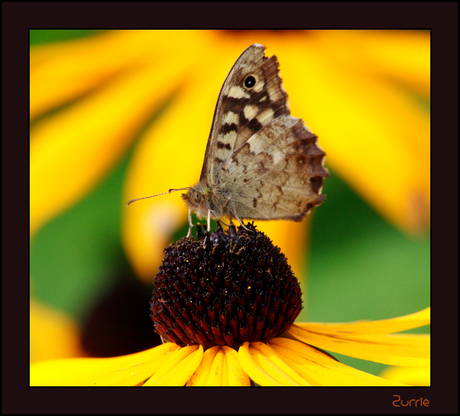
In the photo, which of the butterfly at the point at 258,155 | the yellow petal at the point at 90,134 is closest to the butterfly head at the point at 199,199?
the butterfly at the point at 258,155

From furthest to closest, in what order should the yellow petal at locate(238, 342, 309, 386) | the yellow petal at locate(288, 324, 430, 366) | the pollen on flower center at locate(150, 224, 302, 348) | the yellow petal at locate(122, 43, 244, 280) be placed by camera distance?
1. the yellow petal at locate(122, 43, 244, 280)
2. the yellow petal at locate(288, 324, 430, 366)
3. the pollen on flower center at locate(150, 224, 302, 348)
4. the yellow petal at locate(238, 342, 309, 386)

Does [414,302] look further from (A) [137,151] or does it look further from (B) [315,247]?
(A) [137,151]

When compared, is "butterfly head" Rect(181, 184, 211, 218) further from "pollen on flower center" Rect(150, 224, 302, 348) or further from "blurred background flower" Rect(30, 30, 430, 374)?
"blurred background flower" Rect(30, 30, 430, 374)

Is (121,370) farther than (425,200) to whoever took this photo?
No

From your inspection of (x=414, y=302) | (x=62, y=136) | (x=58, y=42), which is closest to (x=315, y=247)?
(x=414, y=302)

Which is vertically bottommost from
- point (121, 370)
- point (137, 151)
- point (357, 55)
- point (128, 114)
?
point (121, 370)

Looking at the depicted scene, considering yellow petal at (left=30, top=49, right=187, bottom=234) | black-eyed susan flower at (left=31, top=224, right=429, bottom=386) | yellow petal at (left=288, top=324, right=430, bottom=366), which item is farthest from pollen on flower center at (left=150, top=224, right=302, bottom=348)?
yellow petal at (left=30, top=49, right=187, bottom=234)
